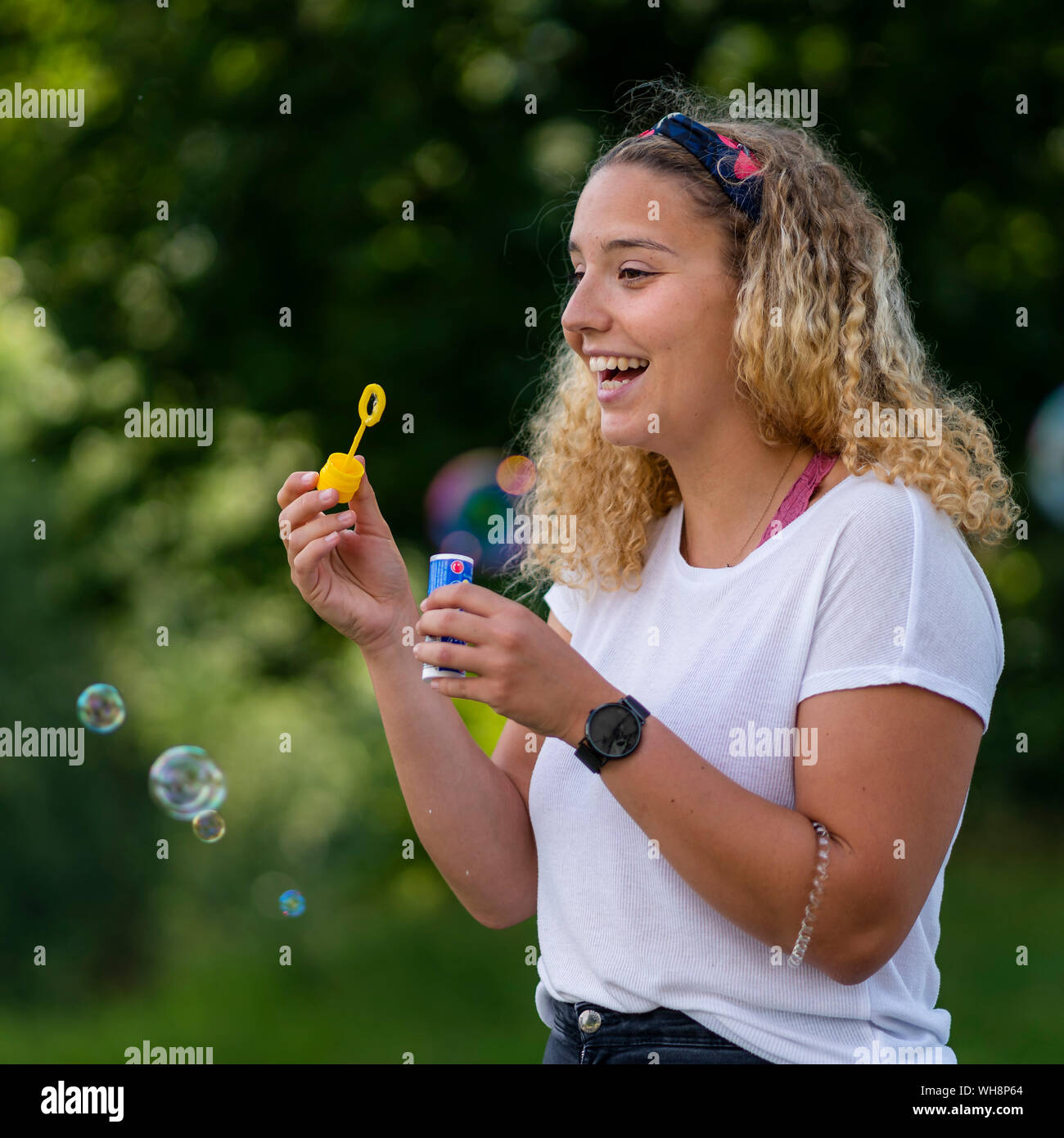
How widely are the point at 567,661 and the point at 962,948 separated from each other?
5.90 m

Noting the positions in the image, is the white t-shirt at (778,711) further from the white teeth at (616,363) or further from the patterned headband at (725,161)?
the patterned headband at (725,161)

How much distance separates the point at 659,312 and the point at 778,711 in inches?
23.0

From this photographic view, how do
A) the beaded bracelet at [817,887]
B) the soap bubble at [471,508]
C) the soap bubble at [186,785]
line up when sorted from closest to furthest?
the beaded bracelet at [817,887]
the soap bubble at [186,785]
the soap bubble at [471,508]

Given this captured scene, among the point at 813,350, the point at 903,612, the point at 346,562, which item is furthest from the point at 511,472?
the point at 903,612

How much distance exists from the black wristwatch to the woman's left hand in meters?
0.02

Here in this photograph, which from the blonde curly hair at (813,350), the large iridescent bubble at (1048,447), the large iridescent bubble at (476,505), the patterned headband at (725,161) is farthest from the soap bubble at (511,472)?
the large iridescent bubble at (1048,447)

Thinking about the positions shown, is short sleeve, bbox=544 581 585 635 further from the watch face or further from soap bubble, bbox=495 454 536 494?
soap bubble, bbox=495 454 536 494

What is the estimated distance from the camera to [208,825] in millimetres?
3150

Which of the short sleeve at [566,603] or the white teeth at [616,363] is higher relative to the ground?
the white teeth at [616,363]

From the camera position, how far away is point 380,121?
193 inches

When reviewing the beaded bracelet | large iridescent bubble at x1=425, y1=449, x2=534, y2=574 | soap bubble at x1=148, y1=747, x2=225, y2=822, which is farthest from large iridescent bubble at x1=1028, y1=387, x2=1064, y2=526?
the beaded bracelet

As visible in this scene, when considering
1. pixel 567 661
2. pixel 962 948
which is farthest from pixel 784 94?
pixel 962 948

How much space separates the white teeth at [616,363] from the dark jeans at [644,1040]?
87 cm

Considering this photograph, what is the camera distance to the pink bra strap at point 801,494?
171 cm
